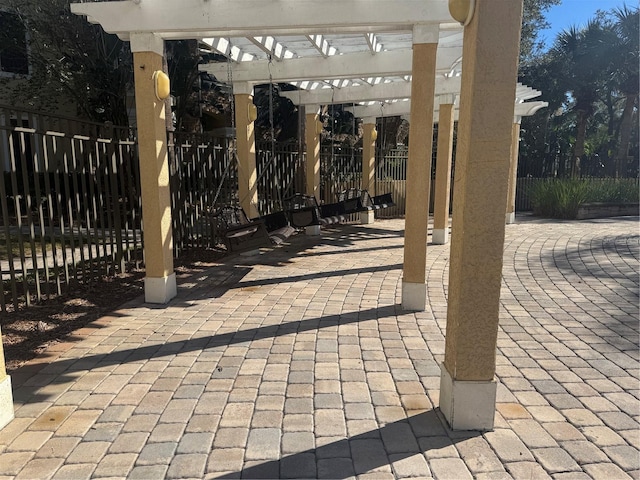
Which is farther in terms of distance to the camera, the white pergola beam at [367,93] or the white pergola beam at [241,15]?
the white pergola beam at [367,93]

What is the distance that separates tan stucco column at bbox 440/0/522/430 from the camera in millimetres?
2408

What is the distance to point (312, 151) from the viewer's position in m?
10.8

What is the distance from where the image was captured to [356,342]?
4.12m

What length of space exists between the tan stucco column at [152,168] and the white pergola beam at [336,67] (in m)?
2.67

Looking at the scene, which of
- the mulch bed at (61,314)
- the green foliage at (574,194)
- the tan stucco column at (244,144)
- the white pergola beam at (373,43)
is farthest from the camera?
the green foliage at (574,194)

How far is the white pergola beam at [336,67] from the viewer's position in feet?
22.9

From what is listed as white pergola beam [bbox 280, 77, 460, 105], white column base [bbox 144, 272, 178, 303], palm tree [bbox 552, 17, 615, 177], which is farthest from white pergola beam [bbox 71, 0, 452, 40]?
palm tree [bbox 552, 17, 615, 177]

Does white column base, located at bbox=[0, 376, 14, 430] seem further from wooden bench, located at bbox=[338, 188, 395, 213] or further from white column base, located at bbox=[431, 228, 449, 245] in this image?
white column base, located at bbox=[431, 228, 449, 245]

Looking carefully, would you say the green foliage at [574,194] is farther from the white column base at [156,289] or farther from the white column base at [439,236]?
the white column base at [156,289]

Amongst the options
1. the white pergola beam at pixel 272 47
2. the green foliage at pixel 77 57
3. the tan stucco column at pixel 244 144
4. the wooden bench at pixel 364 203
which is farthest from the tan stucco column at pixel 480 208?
the green foliage at pixel 77 57

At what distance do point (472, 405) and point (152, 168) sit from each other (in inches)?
161

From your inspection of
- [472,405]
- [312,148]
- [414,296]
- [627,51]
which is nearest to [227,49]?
[312,148]

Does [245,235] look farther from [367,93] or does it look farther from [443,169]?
[367,93]

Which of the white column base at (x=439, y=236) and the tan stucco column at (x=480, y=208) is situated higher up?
the tan stucco column at (x=480, y=208)
